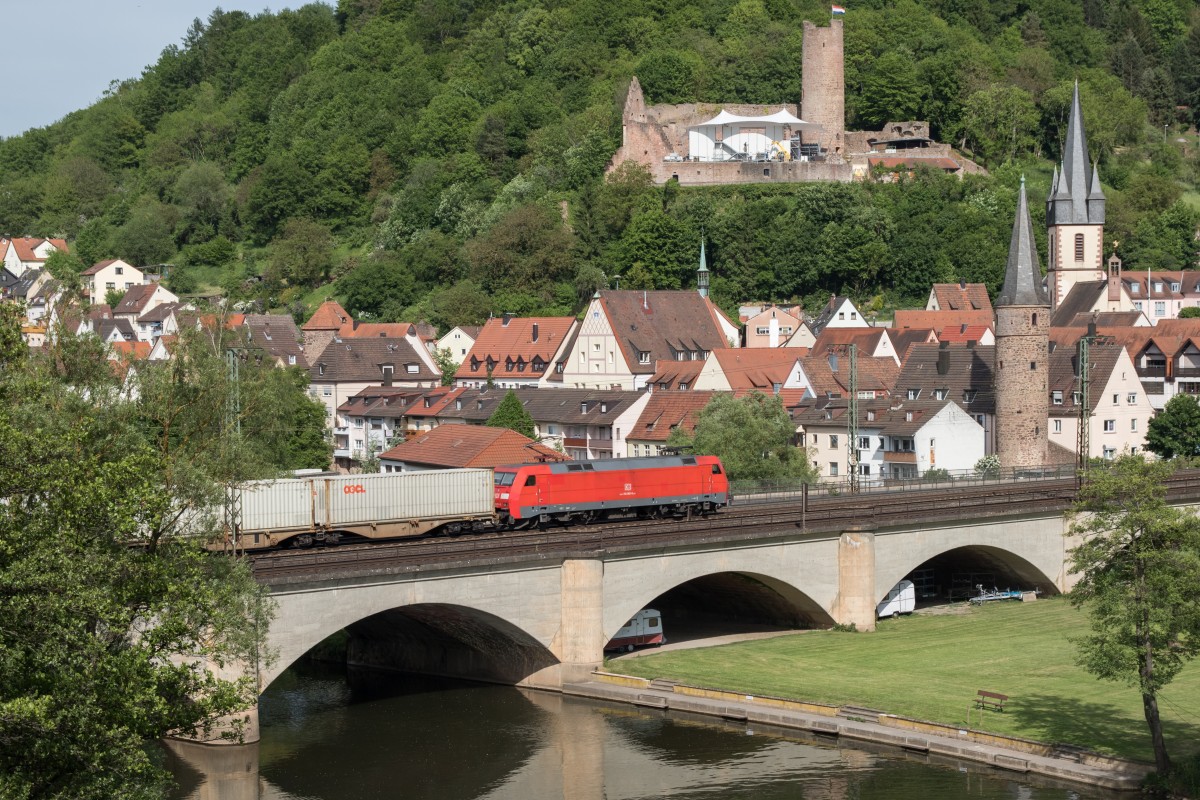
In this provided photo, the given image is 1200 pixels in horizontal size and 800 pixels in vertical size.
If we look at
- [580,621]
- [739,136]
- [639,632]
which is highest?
[739,136]

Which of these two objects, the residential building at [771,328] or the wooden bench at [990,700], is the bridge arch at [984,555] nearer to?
the wooden bench at [990,700]

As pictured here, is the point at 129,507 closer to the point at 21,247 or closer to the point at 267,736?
the point at 267,736

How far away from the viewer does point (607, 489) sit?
53.7 metres

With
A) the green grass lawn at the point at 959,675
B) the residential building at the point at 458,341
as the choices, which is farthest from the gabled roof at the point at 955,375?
the residential building at the point at 458,341

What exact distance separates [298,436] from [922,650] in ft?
124

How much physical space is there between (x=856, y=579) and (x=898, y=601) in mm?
3825

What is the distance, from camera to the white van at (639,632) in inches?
2003

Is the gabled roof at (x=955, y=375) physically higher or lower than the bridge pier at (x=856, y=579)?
higher

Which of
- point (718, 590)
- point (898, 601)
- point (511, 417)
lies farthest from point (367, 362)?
point (898, 601)

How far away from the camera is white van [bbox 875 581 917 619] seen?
56.6 metres

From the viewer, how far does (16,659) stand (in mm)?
24688

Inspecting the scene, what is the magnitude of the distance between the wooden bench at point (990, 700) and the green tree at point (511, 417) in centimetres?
4440

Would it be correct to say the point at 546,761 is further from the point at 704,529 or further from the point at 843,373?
the point at 843,373

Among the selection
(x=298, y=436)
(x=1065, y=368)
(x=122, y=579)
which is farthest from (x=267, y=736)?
(x=1065, y=368)
